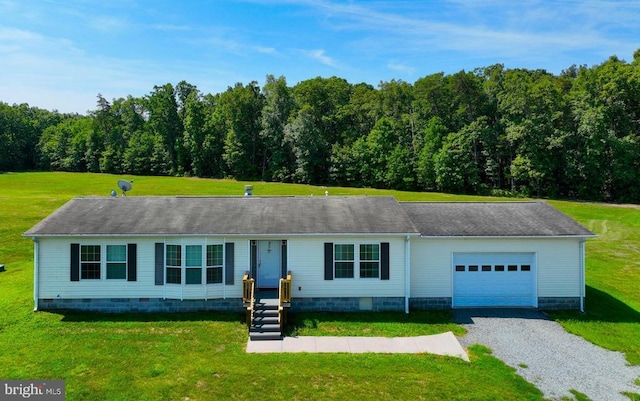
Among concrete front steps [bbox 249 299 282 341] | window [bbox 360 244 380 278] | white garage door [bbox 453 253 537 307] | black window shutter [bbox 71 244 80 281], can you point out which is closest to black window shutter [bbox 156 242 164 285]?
black window shutter [bbox 71 244 80 281]

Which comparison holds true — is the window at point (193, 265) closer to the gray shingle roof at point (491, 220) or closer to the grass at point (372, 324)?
the grass at point (372, 324)

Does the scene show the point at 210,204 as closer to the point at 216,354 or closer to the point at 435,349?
the point at 216,354

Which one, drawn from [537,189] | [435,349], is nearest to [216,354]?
[435,349]

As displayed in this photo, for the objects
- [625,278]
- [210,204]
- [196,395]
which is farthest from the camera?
[625,278]

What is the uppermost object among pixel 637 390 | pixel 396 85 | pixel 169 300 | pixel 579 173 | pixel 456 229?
pixel 396 85

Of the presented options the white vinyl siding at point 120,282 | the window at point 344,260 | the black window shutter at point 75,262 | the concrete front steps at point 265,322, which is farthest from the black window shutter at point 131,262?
the window at point 344,260

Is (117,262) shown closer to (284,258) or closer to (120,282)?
(120,282)

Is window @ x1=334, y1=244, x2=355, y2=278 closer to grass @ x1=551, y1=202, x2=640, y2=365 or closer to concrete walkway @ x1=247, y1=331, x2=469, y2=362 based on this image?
concrete walkway @ x1=247, y1=331, x2=469, y2=362
